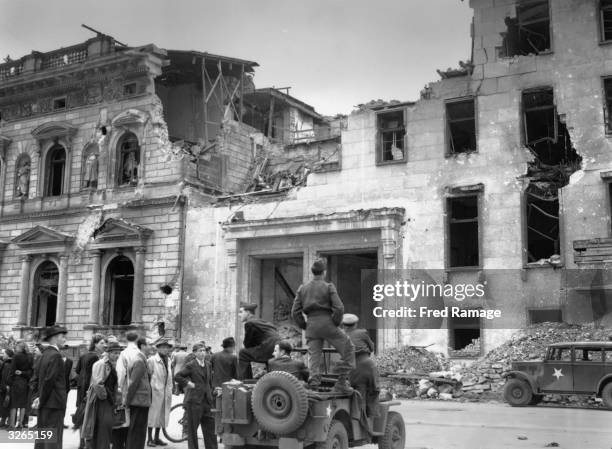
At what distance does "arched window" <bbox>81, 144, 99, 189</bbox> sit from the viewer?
2959 centimetres

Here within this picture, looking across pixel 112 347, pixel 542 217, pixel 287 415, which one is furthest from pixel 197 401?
pixel 542 217

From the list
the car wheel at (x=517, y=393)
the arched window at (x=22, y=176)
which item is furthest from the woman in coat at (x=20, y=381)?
the arched window at (x=22, y=176)

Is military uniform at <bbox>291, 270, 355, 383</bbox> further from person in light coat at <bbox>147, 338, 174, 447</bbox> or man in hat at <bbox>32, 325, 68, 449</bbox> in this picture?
person in light coat at <bbox>147, 338, 174, 447</bbox>

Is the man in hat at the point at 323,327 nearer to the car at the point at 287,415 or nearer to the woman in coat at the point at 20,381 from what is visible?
the car at the point at 287,415

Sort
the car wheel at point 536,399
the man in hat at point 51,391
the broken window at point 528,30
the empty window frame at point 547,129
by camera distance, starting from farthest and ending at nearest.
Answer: the broken window at point 528,30, the empty window frame at point 547,129, the car wheel at point 536,399, the man in hat at point 51,391

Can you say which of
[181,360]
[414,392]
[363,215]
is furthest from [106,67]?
[414,392]

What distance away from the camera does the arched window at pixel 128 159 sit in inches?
1148

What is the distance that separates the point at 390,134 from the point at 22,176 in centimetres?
1708

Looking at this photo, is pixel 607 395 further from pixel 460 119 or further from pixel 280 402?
pixel 280 402

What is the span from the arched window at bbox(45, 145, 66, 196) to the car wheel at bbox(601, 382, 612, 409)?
75.6ft

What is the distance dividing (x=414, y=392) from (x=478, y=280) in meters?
3.82

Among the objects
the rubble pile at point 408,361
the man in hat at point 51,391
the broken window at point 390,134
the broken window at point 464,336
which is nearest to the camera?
the man in hat at point 51,391

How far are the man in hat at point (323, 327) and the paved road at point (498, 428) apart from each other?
8.93 feet

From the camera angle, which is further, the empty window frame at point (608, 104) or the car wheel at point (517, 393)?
the empty window frame at point (608, 104)
